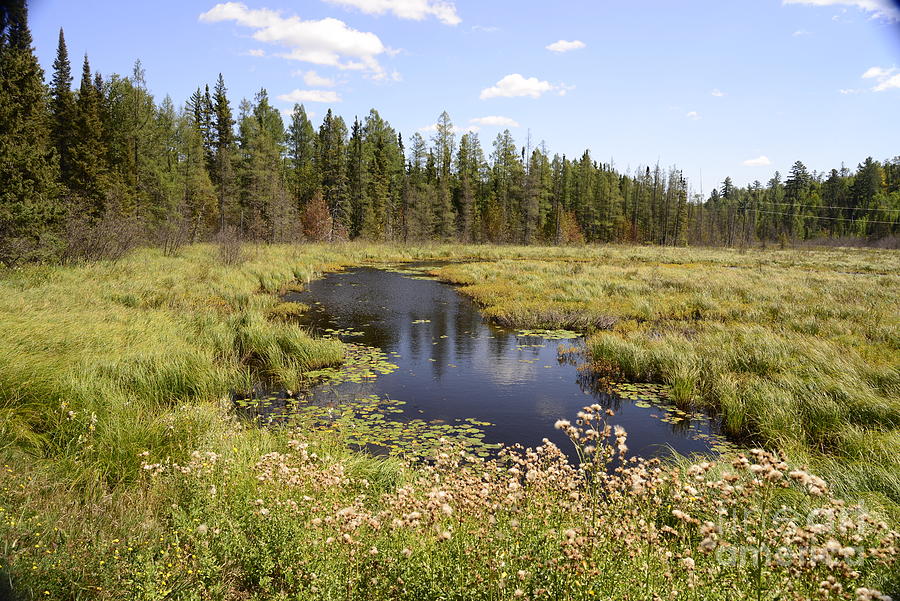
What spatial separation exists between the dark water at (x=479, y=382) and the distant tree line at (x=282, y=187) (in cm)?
716

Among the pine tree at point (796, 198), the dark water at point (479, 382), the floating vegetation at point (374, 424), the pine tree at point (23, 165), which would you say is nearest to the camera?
the floating vegetation at point (374, 424)

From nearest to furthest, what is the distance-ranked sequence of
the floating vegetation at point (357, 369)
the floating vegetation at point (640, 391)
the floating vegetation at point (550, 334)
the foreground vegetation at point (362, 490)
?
the foreground vegetation at point (362, 490)
the floating vegetation at point (640, 391)
the floating vegetation at point (357, 369)
the floating vegetation at point (550, 334)

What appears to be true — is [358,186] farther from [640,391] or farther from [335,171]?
[640,391]

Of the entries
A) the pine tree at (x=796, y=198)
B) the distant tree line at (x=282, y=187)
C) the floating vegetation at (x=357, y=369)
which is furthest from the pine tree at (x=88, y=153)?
the pine tree at (x=796, y=198)

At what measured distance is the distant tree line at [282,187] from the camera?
18.4 meters

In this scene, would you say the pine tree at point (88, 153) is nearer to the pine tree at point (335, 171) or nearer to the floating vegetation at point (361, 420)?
the pine tree at point (335, 171)

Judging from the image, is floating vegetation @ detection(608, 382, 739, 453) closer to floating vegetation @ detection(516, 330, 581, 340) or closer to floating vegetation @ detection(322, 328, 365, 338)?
floating vegetation @ detection(516, 330, 581, 340)

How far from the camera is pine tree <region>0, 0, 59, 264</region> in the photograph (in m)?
13.5

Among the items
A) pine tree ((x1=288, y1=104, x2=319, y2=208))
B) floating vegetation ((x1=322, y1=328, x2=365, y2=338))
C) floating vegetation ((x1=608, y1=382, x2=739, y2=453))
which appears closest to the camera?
floating vegetation ((x1=608, y1=382, x2=739, y2=453))

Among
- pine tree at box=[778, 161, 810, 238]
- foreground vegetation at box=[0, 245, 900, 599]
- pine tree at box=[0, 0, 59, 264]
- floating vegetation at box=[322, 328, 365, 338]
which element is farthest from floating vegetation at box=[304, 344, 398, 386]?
pine tree at box=[778, 161, 810, 238]

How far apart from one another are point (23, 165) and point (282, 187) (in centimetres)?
3097

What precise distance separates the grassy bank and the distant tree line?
8.71 metres

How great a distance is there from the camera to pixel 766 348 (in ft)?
33.1

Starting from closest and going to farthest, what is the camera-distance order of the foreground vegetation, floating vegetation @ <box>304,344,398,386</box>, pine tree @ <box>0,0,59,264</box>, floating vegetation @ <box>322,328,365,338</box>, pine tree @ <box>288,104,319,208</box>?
the foreground vegetation < floating vegetation @ <box>304,344,398,386</box> < floating vegetation @ <box>322,328,365,338</box> < pine tree @ <box>0,0,59,264</box> < pine tree @ <box>288,104,319,208</box>
